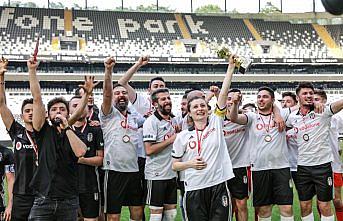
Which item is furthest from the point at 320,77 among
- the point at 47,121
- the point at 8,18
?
the point at 47,121


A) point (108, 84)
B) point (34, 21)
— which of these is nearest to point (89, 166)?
point (108, 84)


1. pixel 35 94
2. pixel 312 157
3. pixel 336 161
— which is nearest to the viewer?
pixel 35 94

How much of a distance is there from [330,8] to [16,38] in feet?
101

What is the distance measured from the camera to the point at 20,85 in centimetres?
2841

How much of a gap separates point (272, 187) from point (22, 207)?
3.00 meters

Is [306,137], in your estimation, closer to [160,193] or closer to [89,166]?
[160,193]

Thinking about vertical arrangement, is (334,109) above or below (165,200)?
above

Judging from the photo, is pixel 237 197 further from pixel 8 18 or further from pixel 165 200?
pixel 8 18

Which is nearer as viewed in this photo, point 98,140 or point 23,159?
point 23,159

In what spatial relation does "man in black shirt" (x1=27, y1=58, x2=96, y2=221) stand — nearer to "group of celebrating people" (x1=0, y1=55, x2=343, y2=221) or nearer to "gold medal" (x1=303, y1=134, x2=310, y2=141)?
"group of celebrating people" (x1=0, y1=55, x2=343, y2=221)

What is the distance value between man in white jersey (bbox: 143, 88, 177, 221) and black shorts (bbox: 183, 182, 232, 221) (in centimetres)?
113

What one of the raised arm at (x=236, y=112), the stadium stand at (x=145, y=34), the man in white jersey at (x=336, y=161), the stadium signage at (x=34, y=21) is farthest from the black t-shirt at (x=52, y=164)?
the stadium signage at (x=34, y=21)

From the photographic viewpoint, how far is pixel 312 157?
5867 mm

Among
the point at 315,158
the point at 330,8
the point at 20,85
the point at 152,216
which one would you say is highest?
the point at 20,85
